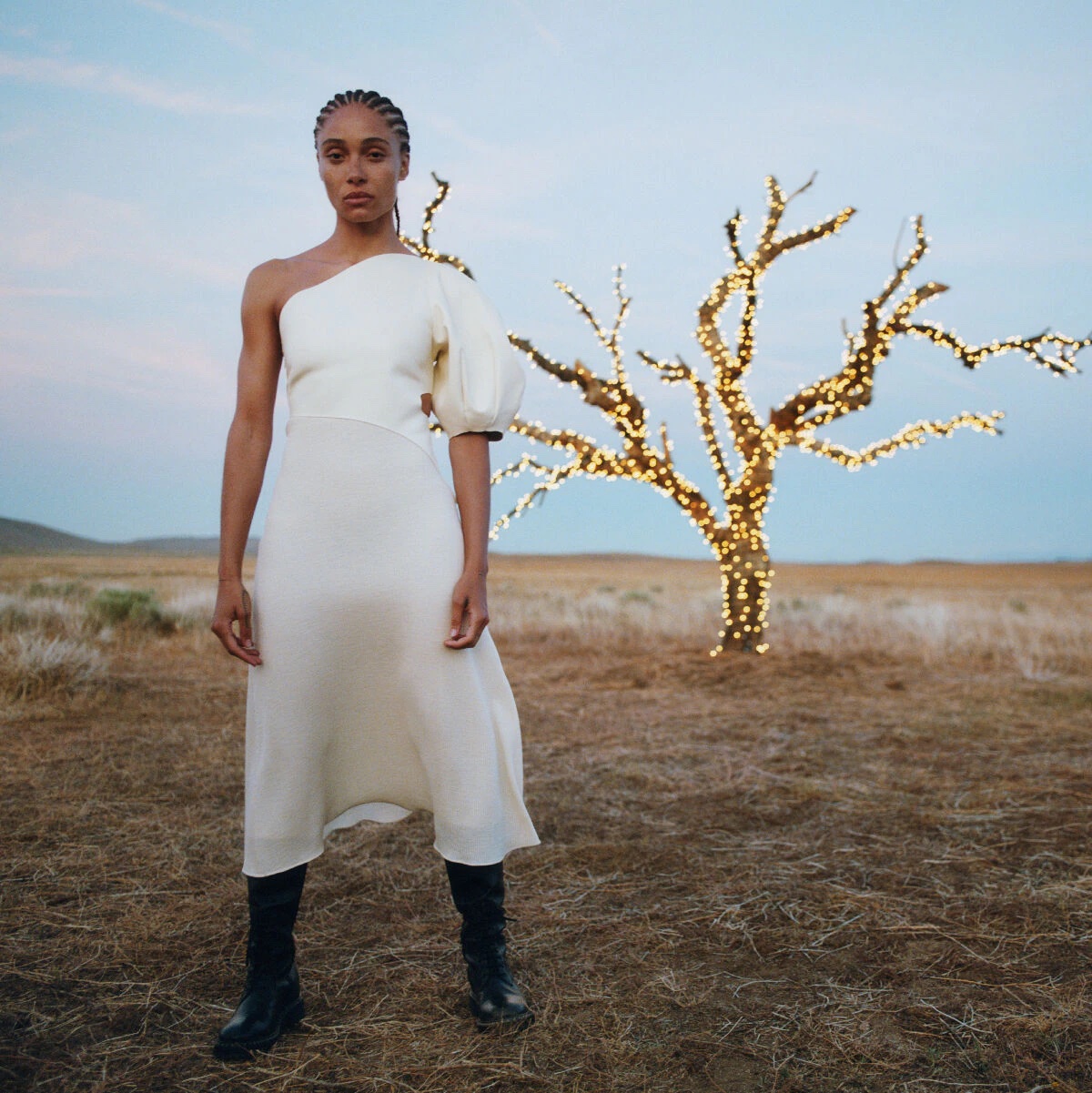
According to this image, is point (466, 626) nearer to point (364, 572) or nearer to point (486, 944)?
point (364, 572)

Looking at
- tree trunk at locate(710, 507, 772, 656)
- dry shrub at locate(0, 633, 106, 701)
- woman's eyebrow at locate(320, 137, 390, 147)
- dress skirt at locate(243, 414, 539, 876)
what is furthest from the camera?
tree trunk at locate(710, 507, 772, 656)

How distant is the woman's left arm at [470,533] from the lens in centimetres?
214

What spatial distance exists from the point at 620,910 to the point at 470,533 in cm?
170

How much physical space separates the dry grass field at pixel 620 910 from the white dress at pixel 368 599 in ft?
1.86

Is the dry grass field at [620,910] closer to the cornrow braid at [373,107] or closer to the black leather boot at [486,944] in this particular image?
the black leather boot at [486,944]

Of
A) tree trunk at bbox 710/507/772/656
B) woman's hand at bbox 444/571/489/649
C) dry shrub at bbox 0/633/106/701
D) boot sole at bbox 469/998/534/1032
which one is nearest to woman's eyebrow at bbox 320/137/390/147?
woman's hand at bbox 444/571/489/649

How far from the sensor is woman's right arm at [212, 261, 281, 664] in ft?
7.08

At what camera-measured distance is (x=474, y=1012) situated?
91.0 inches

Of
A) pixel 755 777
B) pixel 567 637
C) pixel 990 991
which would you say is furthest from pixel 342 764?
pixel 567 637

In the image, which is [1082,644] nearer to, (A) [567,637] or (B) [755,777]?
(A) [567,637]

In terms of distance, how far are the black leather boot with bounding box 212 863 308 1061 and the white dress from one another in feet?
0.30

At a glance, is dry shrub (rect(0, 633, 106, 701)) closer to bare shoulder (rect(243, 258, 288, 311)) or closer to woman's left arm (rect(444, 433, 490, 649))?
bare shoulder (rect(243, 258, 288, 311))

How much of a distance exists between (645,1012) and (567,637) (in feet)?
30.8

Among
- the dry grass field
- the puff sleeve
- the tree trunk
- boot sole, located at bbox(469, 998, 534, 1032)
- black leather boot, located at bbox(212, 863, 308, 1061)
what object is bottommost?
the dry grass field
